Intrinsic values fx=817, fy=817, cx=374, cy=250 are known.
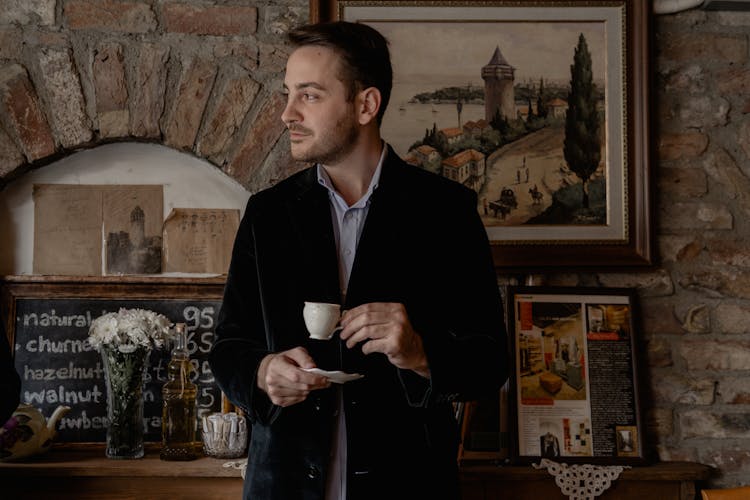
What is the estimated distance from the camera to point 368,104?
189 cm

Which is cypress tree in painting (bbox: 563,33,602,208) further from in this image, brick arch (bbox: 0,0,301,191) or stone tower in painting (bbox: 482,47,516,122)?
brick arch (bbox: 0,0,301,191)

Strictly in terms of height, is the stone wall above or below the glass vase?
above

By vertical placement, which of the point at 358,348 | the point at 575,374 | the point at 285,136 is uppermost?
the point at 285,136

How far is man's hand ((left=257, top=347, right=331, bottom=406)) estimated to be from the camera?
5.25 ft

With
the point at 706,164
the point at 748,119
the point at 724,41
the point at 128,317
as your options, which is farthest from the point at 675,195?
the point at 128,317

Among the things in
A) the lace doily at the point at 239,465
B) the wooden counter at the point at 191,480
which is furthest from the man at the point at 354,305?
the wooden counter at the point at 191,480

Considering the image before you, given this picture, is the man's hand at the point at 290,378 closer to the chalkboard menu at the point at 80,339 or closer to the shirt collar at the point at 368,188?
the shirt collar at the point at 368,188

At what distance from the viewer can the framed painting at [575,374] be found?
264 cm

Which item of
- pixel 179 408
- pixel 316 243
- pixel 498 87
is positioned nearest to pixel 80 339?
pixel 179 408

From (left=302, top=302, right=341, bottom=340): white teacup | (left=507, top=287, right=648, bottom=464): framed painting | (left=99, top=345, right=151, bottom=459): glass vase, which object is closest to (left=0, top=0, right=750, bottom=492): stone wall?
(left=507, top=287, right=648, bottom=464): framed painting

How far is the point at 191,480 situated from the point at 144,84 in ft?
4.24

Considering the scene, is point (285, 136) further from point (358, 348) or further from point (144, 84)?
point (358, 348)

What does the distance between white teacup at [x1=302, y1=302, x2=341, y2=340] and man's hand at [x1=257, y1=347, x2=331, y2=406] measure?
5cm

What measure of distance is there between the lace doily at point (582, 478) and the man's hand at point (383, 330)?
1113 mm
